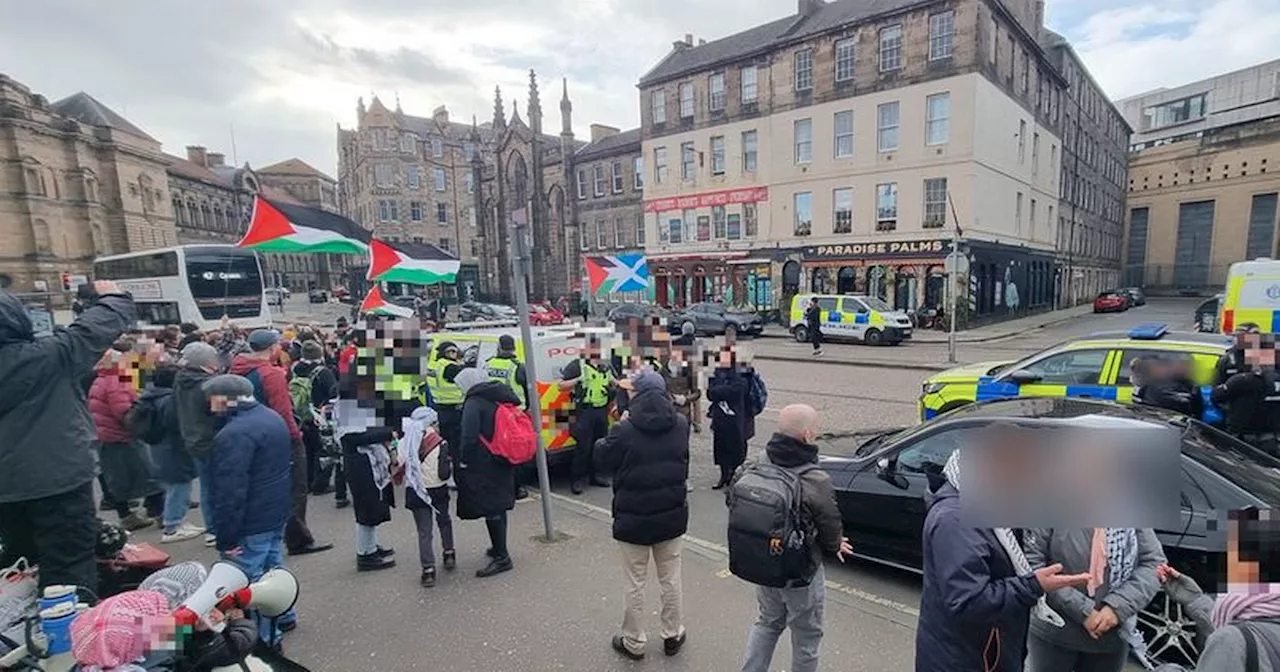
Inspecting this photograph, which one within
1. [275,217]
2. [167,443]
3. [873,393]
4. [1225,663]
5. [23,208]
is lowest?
[873,393]

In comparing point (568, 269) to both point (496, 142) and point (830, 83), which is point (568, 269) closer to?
point (496, 142)

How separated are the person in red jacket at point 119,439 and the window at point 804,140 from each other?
28754 mm

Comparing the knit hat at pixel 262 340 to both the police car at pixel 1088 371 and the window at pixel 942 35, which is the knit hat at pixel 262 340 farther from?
the window at pixel 942 35

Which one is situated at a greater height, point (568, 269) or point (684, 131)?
point (684, 131)

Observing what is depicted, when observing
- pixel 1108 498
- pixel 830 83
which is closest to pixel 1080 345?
pixel 1108 498

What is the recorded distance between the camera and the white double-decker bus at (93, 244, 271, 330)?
67.4ft

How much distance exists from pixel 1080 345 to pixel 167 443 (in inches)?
390

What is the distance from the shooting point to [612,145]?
3997 centimetres

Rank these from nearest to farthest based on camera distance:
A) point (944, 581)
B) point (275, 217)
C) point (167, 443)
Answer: point (944, 581) → point (167, 443) → point (275, 217)

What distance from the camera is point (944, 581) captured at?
84.2 inches

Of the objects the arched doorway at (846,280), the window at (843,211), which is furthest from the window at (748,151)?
the arched doorway at (846,280)

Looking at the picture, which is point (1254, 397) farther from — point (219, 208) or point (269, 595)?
point (219, 208)

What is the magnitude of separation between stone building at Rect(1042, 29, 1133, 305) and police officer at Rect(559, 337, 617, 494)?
129 feet

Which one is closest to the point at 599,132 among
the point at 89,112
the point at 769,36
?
the point at 769,36
